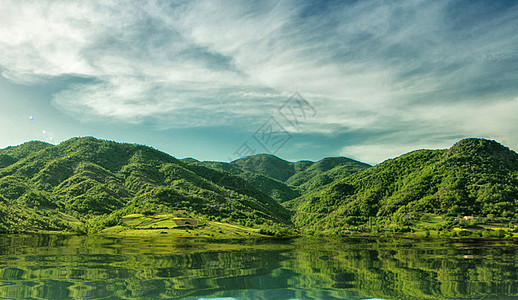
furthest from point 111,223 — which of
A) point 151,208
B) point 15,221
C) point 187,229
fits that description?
point 187,229

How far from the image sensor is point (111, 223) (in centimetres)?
15212

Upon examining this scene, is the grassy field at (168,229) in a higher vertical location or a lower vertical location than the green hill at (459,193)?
lower

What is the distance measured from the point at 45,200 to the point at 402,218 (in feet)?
665

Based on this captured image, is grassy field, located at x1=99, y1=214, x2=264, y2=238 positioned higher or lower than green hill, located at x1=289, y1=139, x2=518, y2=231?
lower

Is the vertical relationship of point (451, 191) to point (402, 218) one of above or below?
above

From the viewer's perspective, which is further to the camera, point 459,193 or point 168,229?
point 459,193

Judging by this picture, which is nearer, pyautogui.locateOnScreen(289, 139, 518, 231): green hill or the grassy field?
the grassy field

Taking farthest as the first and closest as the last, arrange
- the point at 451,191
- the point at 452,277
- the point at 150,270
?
the point at 451,191 < the point at 150,270 < the point at 452,277

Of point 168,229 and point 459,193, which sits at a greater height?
point 459,193

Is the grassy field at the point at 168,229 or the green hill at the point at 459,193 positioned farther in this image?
the green hill at the point at 459,193

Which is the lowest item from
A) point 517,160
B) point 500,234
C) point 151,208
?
point 500,234

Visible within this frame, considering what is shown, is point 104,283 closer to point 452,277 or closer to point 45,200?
point 452,277

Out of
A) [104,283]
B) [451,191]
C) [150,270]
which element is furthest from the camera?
[451,191]

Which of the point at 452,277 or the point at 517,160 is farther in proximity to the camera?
the point at 517,160
